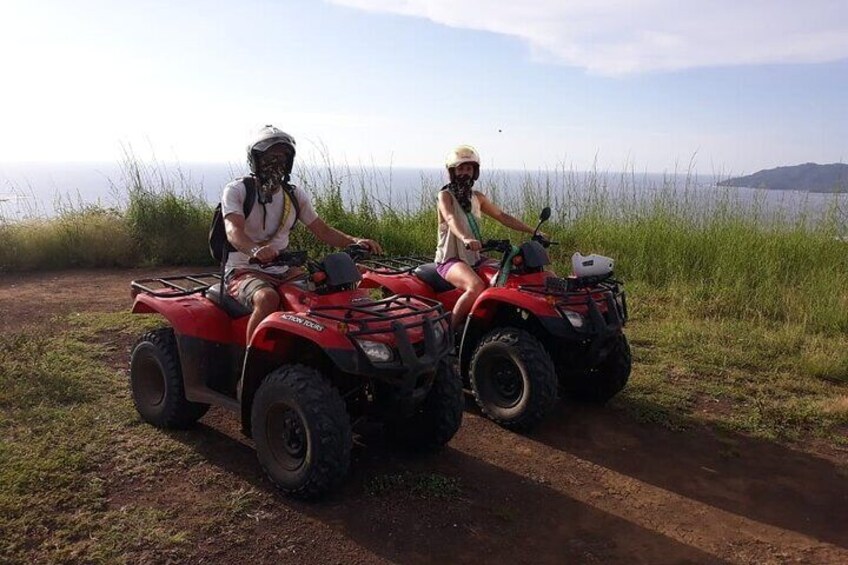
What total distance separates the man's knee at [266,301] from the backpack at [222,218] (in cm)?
42

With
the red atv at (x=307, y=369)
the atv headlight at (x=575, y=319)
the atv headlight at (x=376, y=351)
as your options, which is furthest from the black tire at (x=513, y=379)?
the atv headlight at (x=376, y=351)

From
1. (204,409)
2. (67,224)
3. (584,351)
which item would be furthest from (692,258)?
(67,224)

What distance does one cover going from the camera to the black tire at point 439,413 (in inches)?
154

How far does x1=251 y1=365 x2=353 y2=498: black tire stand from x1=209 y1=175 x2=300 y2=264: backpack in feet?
3.16

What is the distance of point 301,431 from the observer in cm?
352

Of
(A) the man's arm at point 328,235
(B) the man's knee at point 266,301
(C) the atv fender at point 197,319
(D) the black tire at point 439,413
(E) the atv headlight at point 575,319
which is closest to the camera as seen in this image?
(B) the man's knee at point 266,301

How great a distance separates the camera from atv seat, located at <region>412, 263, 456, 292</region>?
17.0 feet

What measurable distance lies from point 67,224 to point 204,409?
7735 mm

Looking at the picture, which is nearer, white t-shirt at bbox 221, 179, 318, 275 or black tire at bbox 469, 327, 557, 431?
white t-shirt at bbox 221, 179, 318, 275

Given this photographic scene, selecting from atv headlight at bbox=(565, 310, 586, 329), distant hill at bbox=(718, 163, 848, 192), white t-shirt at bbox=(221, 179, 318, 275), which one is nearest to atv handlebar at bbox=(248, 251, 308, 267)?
white t-shirt at bbox=(221, 179, 318, 275)

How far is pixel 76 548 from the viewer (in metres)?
3.07

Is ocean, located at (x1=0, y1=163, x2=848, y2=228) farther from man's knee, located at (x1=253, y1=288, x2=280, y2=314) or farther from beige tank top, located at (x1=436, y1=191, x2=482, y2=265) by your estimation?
man's knee, located at (x1=253, y1=288, x2=280, y2=314)

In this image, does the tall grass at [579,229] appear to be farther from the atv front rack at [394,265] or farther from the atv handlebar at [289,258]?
the atv handlebar at [289,258]

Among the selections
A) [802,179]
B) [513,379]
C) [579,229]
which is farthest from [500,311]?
[802,179]
